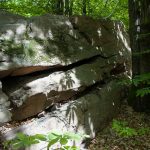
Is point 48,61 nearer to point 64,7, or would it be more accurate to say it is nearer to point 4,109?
point 4,109

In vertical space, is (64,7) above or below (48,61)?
above

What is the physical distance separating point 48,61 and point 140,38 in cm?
261

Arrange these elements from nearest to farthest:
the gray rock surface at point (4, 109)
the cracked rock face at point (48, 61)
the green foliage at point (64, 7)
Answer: the gray rock surface at point (4, 109) → the cracked rock face at point (48, 61) → the green foliage at point (64, 7)

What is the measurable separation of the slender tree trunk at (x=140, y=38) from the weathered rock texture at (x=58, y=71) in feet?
2.29

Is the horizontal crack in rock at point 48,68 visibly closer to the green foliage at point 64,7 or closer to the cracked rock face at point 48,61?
the cracked rock face at point 48,61

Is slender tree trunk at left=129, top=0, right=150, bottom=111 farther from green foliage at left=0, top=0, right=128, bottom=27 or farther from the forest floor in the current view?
green foliage at left=0, top=0, right=128, bottom=27

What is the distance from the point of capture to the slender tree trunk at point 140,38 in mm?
7398

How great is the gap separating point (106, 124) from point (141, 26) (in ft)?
8.58

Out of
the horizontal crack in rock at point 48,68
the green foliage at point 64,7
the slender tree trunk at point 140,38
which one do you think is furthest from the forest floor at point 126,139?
the green foliage at point 64,7

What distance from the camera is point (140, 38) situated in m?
7.45

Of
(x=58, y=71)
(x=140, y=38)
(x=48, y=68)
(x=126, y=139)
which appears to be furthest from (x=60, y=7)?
(x=126, y=139)

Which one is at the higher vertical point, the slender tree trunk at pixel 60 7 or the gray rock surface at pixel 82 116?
the slender tree trunk at pixel 60 7

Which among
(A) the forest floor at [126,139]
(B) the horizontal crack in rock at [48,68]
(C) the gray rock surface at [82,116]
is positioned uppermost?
(B) the horizontal crack in rock at [48,68]

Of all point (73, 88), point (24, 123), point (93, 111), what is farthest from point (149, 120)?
point (24, 123)
